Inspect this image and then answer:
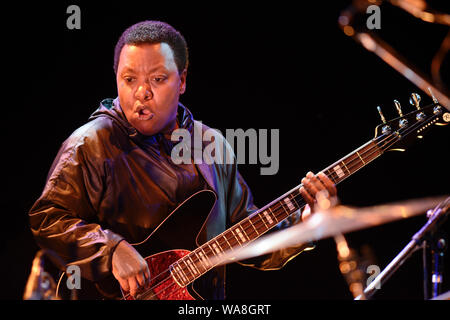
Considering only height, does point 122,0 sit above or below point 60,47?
above

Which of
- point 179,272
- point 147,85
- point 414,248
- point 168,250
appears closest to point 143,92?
point 147,85

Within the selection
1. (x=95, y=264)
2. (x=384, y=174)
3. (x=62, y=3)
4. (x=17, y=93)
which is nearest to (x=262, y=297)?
(x=384, y=174)

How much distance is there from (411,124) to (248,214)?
92cm

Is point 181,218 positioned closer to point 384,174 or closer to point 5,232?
point 5,232

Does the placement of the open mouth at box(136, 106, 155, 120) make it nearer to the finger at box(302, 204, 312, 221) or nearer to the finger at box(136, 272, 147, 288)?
the finger at box(136, 272, 147, 288)

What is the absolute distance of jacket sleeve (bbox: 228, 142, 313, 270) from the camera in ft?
8.07

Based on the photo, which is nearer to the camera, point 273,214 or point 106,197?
point 106,197

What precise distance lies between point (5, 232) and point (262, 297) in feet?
5.19

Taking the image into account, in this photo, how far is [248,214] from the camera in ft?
8.39

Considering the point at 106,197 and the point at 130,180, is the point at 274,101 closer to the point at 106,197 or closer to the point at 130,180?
the point at 130,180

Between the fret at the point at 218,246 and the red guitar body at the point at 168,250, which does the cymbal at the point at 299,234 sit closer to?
the fret at the point at 218,246

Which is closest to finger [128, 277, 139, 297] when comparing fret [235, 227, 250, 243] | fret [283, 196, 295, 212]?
fret [235, 227, 250, 243]

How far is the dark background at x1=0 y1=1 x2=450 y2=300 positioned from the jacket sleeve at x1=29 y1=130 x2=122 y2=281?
0.66 metres

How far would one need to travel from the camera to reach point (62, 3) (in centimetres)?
263
